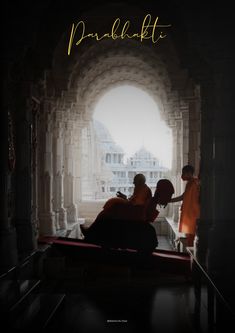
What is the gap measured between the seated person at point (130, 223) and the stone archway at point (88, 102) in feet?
10.6

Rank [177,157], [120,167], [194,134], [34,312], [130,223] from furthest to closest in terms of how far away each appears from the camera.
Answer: [120,167] → [177,157] → [194,134] → [130,223] → [34,312]

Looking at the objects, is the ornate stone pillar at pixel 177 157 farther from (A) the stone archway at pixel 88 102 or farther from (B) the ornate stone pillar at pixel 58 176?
(B) the ornate stone pillar at pixel 58 176

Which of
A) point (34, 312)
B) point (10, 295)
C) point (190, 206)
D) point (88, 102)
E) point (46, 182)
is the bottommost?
point (34, 312)

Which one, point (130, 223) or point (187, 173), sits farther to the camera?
point (187, 173)

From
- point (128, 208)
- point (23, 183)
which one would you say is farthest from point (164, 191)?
point (23, 183)

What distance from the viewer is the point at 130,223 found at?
7.29 meters

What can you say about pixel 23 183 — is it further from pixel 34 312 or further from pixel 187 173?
pixel 34 312

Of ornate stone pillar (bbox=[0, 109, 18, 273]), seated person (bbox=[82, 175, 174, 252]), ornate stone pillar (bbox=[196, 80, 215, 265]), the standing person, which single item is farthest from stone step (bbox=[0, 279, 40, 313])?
the standing person

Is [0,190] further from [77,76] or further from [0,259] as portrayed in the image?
[77,76]

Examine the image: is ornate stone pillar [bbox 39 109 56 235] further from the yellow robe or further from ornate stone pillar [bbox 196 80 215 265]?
ornate stone pillar [bbox 196 80 215 265]

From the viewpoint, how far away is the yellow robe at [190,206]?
8.10m

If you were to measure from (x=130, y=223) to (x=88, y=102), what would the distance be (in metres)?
9.95

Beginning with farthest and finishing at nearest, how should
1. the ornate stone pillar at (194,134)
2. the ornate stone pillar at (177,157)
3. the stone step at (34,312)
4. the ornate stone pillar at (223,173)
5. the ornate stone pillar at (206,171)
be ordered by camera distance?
1. the ornate stone pillar at (177,157)
2. the ornate stone pillar at (194,134)
3. the ornate stone pillar at (206,171)
4. the ornate stone pillar at (223,173)
5. the stone step at (34,312)

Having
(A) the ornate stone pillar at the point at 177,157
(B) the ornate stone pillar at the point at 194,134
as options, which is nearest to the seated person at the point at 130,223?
(B) the ornate stone pillar at the point at 194,134
